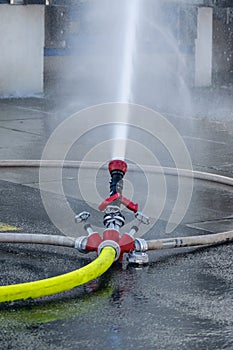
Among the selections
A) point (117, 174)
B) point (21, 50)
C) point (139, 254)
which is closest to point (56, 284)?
point (139, 254)

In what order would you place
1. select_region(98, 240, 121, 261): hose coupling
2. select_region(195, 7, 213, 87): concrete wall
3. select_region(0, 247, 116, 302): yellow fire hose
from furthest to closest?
select_region(195, 7, 213, 87): concrete wall
select_region(98, 240, 121, 261): hose coupling
select_region(0, 247, 116, 302): yellow fire hose

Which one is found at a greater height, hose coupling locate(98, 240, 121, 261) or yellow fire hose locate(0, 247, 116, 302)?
hose coupling locate(98, 240, 121, 261)

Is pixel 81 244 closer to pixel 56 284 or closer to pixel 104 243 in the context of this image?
pixel 104 243

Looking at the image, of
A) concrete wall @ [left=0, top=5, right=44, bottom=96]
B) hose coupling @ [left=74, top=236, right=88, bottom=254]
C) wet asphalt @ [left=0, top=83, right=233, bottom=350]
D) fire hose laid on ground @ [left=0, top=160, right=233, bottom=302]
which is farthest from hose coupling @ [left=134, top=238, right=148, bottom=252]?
concrete wall @ [left=0, top=5, right=44, bottom=96]

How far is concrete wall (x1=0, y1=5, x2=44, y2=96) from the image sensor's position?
15.1 metres

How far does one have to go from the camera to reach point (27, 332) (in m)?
4.94

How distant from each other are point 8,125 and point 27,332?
25.3 feet

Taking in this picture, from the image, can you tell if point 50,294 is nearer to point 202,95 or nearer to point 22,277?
point 22,277

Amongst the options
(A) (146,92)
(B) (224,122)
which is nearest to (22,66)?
(A) (146,92)

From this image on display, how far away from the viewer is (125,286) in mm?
5797

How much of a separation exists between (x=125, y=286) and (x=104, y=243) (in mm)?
346

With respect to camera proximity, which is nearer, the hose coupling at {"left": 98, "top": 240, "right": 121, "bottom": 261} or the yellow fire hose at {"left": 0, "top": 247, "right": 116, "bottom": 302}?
the yellow fire hose at {"left": 0, "top": 247, "right": 116, "bottom": 302}

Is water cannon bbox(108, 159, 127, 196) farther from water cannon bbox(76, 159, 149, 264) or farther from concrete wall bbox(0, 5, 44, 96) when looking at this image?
concrete wall bbox(0, 5, 44, 96)

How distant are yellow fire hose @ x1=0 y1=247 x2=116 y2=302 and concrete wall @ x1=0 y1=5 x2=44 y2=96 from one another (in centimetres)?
966
